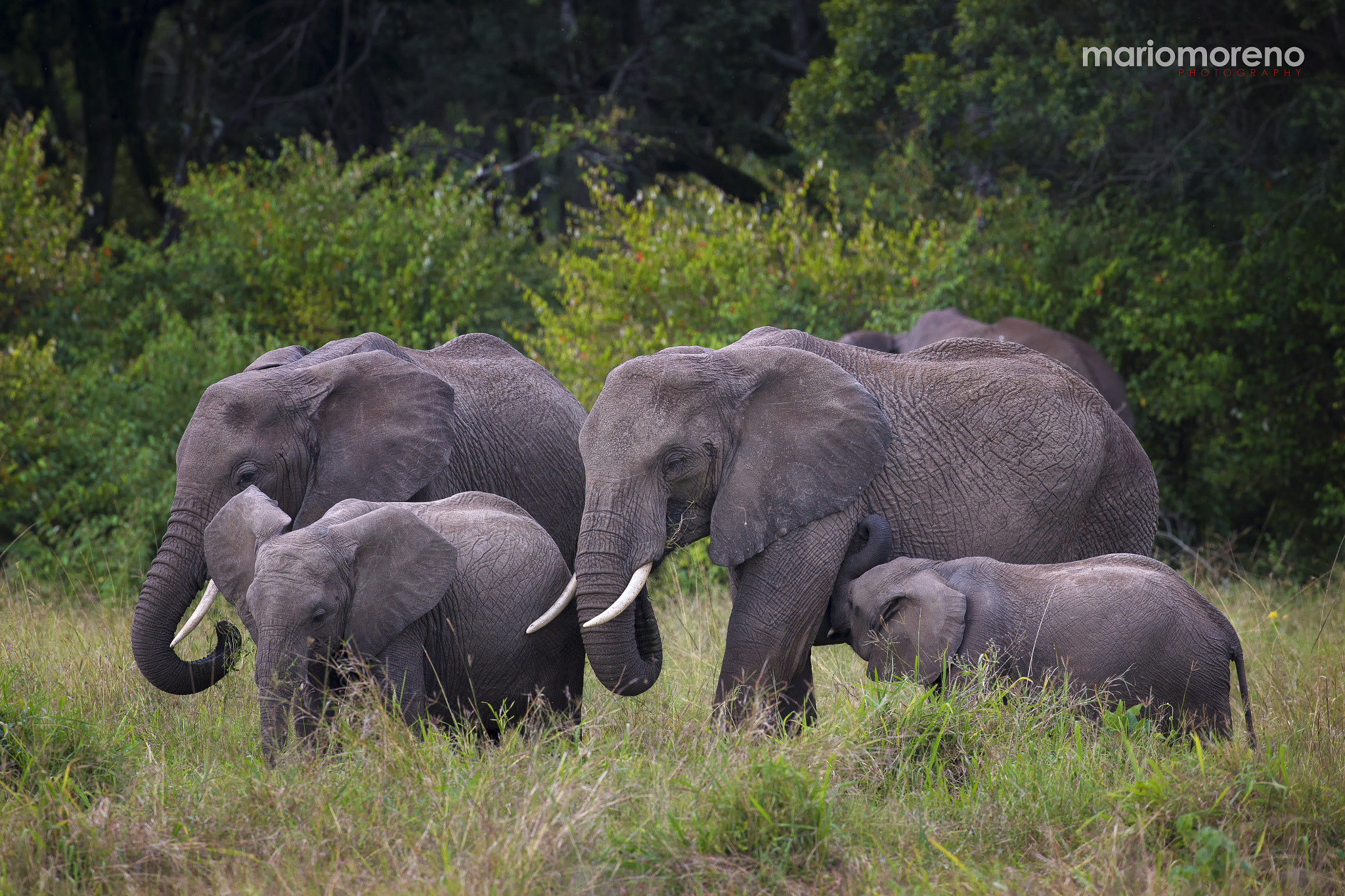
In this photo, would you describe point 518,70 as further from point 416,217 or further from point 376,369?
point 376,369

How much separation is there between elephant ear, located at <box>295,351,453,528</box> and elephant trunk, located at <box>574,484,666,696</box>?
105cm

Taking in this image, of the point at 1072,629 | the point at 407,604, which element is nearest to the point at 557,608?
the point at 407,604

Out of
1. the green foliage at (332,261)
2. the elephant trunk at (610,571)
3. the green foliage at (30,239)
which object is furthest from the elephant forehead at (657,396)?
the green foliage at (30,239)

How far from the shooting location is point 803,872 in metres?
4.06

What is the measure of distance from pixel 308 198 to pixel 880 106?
654cm

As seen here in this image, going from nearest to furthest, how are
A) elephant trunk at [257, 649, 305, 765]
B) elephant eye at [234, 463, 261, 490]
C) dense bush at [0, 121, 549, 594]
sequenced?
elephant trunk at [257, 649, 305, 765] → elephant eye at [234, 463, 261, 490] → dense bush at [0, 121, 549, 594]

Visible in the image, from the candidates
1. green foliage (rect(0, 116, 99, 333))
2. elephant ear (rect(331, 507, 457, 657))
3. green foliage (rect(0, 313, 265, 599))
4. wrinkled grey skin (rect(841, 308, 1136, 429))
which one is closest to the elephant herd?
elephant ear (rect(331, 507, 457, 657))

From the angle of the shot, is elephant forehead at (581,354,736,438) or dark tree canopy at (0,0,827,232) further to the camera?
dark tree canopy at (0,0,827,232)

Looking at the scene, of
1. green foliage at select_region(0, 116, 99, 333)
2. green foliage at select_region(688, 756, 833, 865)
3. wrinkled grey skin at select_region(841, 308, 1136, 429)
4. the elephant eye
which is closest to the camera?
green foliage at select_region(688, 756, 833, 865)

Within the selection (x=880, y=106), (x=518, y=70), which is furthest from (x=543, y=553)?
(x=518, y=70)

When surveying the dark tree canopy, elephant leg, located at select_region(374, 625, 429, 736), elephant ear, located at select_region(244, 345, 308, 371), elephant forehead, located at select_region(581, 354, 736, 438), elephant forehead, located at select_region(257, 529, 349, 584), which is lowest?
elephant leg, located at select_region(374, 625, 429, 736)

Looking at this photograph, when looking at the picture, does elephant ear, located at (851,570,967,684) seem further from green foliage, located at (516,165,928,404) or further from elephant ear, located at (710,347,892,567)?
green foliage, located at (516,165,928,404)

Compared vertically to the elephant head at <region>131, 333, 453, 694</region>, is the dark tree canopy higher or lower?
higher

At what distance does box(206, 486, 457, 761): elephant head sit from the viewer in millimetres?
4531
